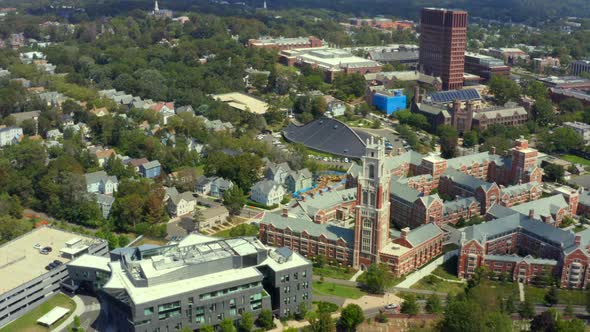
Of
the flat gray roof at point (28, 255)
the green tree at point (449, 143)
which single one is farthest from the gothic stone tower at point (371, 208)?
the green tree at point (449, 143)

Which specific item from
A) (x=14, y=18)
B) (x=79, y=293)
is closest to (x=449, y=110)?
(x=79, y=293)

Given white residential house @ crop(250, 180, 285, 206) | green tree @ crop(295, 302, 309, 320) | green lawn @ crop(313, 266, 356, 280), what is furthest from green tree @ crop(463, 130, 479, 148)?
green tree @ crop(295, 302, 309, 320)

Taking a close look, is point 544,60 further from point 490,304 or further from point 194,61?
point 490,304

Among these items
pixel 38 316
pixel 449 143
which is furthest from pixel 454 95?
pixel 38 316

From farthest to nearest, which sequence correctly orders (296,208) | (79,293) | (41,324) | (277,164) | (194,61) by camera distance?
(194,61) < (277,164) < (296,208) < (79,293) < (41,324)

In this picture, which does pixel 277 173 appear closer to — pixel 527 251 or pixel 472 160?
pixel 472 160

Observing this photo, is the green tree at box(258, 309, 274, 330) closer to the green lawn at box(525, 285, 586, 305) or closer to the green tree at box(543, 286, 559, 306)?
the green lawn at box(525, 285, 586, 305)
